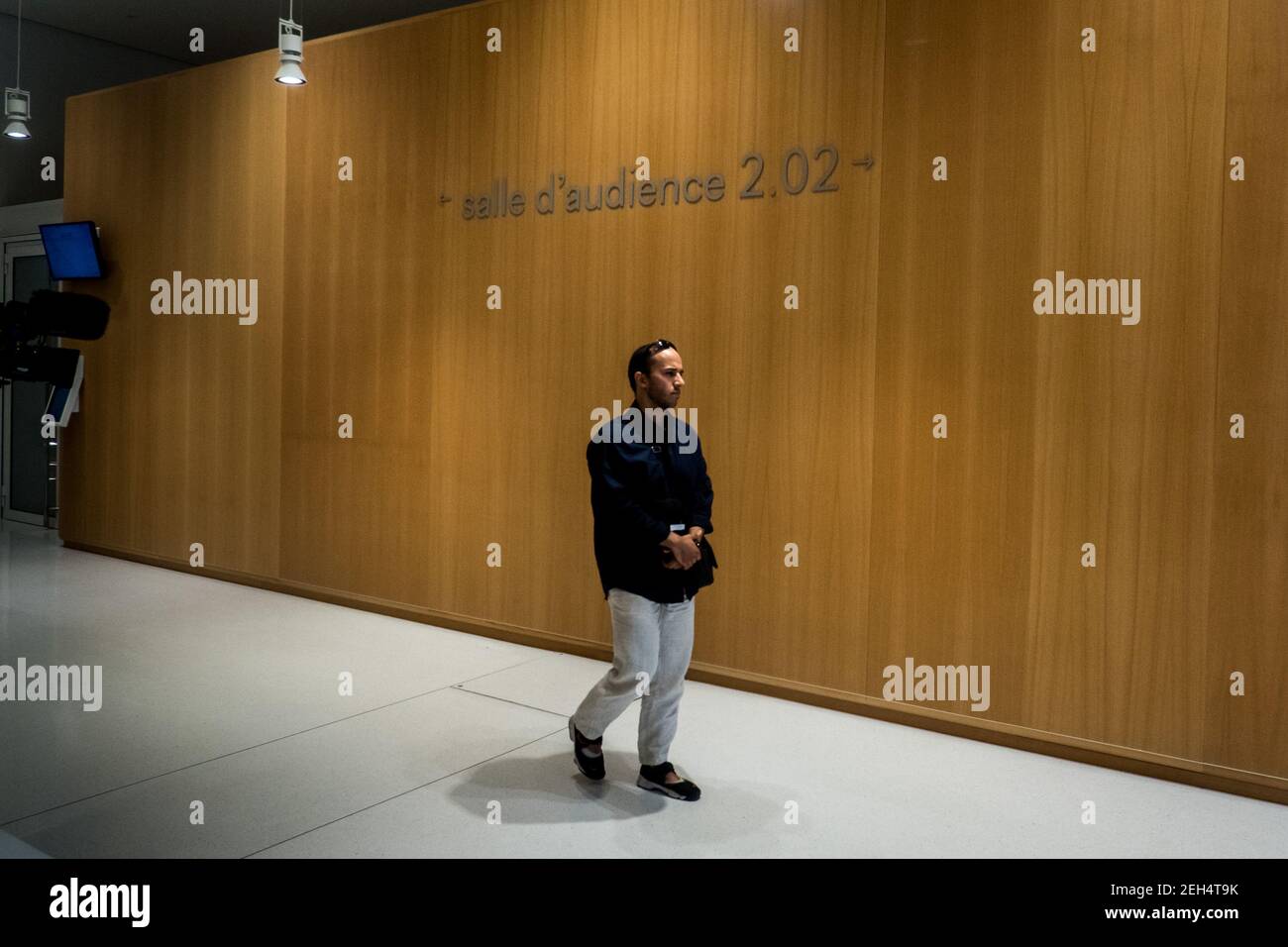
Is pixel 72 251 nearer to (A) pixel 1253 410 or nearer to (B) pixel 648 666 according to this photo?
(B) pixel 648 666

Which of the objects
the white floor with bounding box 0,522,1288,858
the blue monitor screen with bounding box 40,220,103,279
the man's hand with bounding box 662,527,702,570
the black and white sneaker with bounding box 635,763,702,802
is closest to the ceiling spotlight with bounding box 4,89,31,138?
the blue monitor screen with bounding box 40,220,103,279

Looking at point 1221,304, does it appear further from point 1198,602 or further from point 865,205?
point 865,205

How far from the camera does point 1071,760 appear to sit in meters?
4.20

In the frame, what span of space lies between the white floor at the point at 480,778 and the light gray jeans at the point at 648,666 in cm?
26

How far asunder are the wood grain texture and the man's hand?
4.81 ft

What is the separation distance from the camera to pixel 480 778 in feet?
12.9

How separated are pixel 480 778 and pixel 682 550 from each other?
1228 mm

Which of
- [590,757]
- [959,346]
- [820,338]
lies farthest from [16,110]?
[959,346]

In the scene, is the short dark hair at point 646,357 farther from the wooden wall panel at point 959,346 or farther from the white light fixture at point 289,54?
the white light fixture at point 289,54

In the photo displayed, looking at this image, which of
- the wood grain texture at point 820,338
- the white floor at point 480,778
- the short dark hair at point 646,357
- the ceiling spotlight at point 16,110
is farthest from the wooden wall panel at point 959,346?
the ceiling spotlight at point 16,110

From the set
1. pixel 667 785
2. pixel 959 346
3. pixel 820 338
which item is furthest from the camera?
pixel 820 338

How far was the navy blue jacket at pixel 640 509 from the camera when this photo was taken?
352 centimetres

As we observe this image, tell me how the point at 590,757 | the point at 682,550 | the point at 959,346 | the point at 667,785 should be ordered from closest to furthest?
the point at 682,550, the point at 667,785, the point at 590,757, the point at 959,346

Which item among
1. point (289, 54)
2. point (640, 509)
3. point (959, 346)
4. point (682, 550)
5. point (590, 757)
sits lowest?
point (590, 757)
